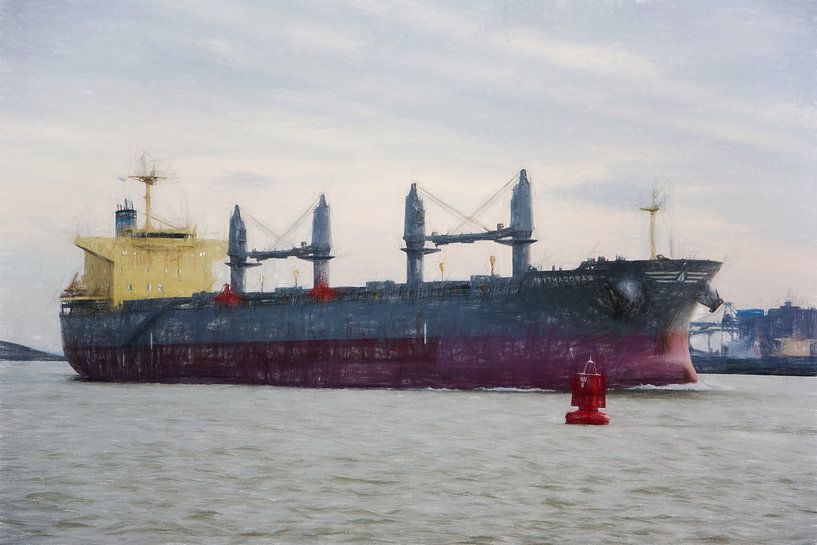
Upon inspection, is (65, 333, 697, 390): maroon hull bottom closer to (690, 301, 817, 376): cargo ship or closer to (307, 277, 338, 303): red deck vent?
(307, 277, 338, 303): red deck vent

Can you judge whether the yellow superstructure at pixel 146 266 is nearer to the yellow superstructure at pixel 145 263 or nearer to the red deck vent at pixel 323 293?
the yellow superstructure at pixel 145 263

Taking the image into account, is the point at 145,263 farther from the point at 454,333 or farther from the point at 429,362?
the point at 454,333

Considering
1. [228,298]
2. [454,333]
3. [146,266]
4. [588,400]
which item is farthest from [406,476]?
[146,266]

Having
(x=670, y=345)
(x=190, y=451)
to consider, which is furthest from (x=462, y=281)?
(x=190, y=451)

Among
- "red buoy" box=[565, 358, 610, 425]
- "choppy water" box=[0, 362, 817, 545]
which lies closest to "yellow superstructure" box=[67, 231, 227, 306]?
"choppy water" box=[0, 362, 817, 545]

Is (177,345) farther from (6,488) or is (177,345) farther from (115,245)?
(6,488)

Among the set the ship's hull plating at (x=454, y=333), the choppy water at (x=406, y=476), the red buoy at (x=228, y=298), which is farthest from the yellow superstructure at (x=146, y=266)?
the choppy water at (x=406, y=476)
